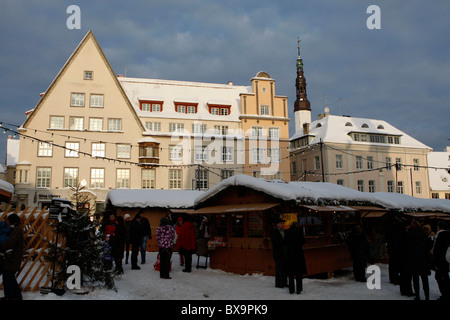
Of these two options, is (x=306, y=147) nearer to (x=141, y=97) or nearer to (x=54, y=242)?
(x=141, y=97)

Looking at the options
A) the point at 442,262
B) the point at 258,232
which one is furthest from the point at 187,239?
the point at 442,262

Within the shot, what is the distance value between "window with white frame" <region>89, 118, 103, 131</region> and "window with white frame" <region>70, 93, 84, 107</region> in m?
1.88

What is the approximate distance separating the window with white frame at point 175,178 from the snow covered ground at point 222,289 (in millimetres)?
26645

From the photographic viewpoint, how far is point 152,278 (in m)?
12.3

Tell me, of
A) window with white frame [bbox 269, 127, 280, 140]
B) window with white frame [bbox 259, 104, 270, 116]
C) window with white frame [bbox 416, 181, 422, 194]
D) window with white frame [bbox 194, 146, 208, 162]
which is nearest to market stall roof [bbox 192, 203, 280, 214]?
window with white frame [bbox 194, 146, 208, 162]

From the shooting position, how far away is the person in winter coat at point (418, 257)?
30.8ft

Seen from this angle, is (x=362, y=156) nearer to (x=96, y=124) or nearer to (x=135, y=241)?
(x=96, y=124)

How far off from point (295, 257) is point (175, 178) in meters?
31.3

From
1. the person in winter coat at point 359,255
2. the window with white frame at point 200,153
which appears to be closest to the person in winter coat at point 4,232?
the person in winter coat at point 359,255

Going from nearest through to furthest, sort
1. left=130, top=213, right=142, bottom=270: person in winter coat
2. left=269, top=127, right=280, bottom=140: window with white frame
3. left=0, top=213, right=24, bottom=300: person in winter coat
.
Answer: left=0, top=213, right=24, bottom=300: person in winter coat
left=130, top=213, right=142, bottom=270: person in winter coat
left=269, top=127, right=280, bottom=140: window with white frame

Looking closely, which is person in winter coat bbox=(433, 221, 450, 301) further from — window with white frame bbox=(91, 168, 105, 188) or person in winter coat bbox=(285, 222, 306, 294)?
window with white frame bbox=(91, 168, 105, 188)

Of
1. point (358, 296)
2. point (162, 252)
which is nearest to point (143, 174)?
point (162, 252)

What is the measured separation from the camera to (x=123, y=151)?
39.0 metres

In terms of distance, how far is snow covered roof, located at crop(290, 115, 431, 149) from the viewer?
164ft
